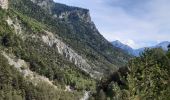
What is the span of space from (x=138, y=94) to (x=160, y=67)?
10.5ft

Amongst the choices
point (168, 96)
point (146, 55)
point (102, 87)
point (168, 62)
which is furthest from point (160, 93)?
point (102, 87)

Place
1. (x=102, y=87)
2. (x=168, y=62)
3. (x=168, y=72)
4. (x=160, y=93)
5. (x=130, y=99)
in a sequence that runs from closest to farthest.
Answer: (x=130, y=99) < (x=160, y=93) < (x=168, y=72) < (x=168, y=62) < (x=102, y=87)

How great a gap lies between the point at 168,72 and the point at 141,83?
12.4ft

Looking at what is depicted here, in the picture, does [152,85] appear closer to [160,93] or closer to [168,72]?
[160,93]

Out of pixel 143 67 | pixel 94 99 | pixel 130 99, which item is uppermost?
pixel 143 67

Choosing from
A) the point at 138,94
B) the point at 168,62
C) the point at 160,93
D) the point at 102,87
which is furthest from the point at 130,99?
the point at 102,87

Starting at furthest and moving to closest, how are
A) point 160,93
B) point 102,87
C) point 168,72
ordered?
point 102,87, point 168,72, point 160,93

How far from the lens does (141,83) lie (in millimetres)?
24719

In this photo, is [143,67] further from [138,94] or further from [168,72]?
[168,72]

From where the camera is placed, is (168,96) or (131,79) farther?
(168,96)

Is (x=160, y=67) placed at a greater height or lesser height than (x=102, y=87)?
greater

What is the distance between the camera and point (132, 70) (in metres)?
24.2

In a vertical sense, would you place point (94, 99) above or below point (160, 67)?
below

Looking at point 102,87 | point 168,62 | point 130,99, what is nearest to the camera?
point 130,99
